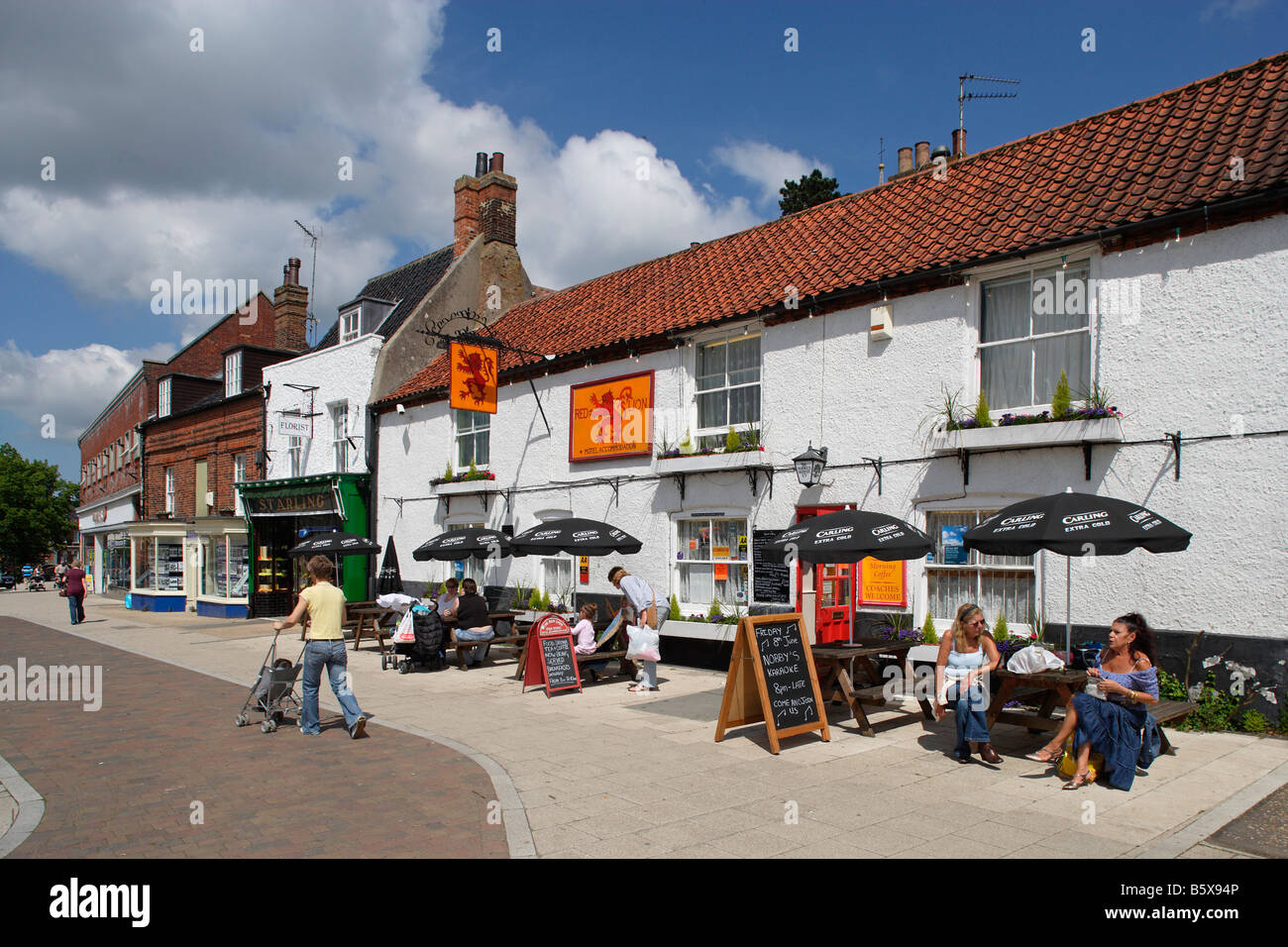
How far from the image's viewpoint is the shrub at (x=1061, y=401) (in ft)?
31.3

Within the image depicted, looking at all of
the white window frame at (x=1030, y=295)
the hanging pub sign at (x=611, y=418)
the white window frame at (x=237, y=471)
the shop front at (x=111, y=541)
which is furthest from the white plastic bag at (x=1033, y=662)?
the shop front at (x=111, y=541)

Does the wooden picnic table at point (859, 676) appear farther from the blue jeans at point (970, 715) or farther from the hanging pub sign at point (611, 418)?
the hanging pub sign at point (611, 418)

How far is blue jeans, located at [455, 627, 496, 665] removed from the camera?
13898mm

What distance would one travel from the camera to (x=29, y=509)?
6222 centimetres

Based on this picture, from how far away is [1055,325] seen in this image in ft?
33.4

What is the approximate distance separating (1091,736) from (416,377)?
18082 millimetres

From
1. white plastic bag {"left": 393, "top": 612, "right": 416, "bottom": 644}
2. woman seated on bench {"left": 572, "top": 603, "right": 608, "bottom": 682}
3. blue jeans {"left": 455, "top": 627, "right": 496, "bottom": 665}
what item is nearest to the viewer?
woman seated on bench {"left": 572, "top": 603, "right": 608, "bottom": 682}

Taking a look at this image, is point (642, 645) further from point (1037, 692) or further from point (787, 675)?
point (1037, 692)

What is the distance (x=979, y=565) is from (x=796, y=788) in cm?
469

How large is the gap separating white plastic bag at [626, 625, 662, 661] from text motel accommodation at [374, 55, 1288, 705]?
1.85 meters

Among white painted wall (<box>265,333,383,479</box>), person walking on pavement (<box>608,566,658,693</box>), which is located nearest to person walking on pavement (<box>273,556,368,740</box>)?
person walking on pavement (<box>608,566,658,693</box>)

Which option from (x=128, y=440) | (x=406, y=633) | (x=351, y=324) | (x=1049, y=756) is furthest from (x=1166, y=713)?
(x=128, y=440)

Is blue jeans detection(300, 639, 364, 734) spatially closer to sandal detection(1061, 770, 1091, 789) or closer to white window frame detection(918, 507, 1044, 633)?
sandal detection(1061, 770, 1091, 789)

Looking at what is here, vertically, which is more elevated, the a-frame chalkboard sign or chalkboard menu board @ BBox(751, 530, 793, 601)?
chalkboard menu board @ BBox(751, 530, 793, 601)
